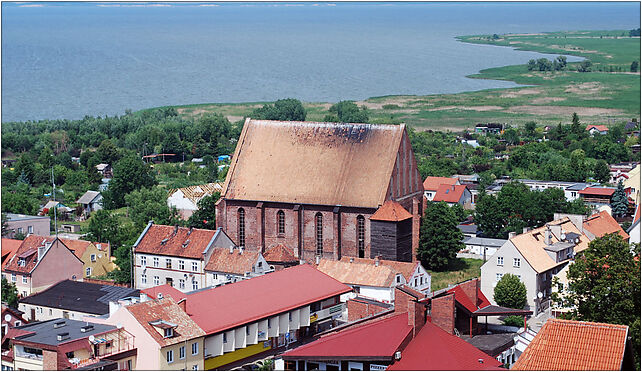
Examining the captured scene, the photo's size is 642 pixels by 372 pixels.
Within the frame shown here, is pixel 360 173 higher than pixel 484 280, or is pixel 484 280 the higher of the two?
pixel 360 173

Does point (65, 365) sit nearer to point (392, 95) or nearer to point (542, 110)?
point (542, 110)

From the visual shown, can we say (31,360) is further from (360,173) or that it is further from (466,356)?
(360,173)

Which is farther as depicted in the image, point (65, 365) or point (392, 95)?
point (392, 95)

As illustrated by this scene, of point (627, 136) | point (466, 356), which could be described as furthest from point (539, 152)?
point (466, 356)

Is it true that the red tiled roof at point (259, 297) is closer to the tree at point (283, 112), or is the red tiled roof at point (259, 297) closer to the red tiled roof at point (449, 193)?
the red tiled roof at point (449, 193)

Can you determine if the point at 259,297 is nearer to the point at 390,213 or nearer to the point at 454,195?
the point at 390,213

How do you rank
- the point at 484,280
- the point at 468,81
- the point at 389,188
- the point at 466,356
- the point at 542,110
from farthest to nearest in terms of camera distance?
the point at 468,81 < the point at 542,110 < the point at 389,188 < the point at 484,280 < the point at 466,356

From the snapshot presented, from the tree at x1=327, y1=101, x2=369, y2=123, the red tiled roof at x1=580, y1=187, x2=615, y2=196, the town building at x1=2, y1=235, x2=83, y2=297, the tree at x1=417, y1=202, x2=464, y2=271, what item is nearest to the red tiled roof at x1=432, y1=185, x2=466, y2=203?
the red tiled roof at x1=580, y1=187, x2=615, y2=196

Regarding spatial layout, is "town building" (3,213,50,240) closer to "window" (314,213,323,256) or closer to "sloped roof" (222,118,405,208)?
"sloped roof" (222,118,405,208)

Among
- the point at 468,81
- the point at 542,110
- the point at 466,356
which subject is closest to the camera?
the point at 466,356
